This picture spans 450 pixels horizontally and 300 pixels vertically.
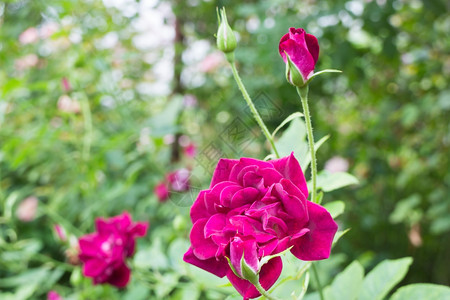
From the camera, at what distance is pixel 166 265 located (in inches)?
30.4

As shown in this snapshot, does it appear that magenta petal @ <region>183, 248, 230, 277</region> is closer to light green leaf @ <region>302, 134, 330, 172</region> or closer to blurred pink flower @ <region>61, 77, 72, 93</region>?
light green leaf @ <region>302, 134, 330, 172</region>

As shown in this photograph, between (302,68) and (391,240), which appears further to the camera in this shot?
(391,240)

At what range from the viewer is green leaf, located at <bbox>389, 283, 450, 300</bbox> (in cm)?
39

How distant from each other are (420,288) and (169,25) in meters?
1.88

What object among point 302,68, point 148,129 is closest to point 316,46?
point 302,68

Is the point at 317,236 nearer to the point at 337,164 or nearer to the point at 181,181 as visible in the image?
the point at 181,181

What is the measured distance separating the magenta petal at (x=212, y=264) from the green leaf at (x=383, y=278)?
0.72 feet

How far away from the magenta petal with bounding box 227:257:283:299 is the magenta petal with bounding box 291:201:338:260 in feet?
0.06

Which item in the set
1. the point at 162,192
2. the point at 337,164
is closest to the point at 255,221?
the point at 162,192

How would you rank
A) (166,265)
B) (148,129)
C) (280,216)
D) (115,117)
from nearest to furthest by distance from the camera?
(280,216)
(166,265)
(148,129)
(115,117)

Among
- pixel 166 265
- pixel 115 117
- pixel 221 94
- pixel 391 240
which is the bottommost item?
pixel 391 240

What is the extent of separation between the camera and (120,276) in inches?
27.7

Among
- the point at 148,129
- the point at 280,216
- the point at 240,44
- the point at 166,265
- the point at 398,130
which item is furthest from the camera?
the point at 240,44

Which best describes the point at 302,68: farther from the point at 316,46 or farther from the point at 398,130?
the point at 398,130
